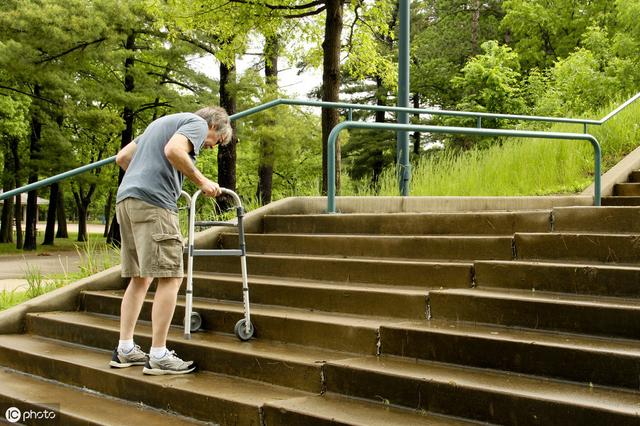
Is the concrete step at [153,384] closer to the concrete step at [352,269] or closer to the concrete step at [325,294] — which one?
the concrete step at [325,294]

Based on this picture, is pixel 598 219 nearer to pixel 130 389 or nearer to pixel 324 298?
pixel 324 298

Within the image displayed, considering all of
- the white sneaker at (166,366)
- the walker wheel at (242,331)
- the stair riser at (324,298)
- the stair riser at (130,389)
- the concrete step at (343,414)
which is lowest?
the stair riser at (130,389)

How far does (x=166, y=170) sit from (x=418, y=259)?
2.31 meters

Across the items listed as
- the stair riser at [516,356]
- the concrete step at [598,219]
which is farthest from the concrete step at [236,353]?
the concrete step at [598,219]

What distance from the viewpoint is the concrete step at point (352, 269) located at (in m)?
5.82

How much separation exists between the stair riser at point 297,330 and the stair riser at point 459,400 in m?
0.45

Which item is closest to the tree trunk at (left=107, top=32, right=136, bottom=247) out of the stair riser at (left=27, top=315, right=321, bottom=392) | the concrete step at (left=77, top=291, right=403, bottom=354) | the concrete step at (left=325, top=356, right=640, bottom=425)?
the stair riser at (left=27, top=315, right=321, bottom=392)

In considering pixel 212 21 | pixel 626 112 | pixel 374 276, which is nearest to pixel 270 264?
pixel 374 276

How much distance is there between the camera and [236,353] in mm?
5246

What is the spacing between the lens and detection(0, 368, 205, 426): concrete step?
4934 millimetres

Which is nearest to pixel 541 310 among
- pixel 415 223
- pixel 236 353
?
pixel 236 353

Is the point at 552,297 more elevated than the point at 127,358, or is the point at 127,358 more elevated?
the point at 552,297

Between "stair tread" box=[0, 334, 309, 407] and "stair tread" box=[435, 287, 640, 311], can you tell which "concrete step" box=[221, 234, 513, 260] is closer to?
"stair tread" box=[435, 287, 640, 311]

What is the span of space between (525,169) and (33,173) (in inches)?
906
